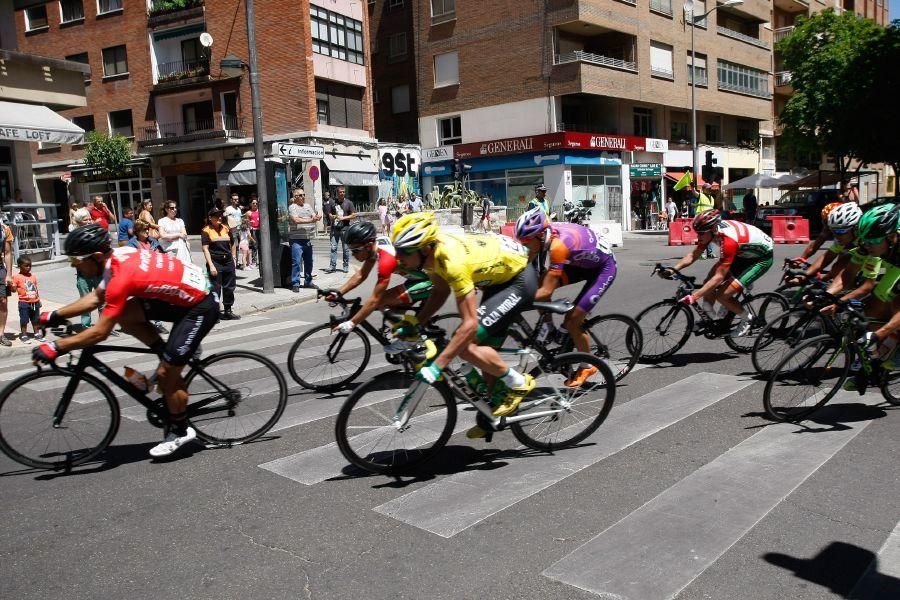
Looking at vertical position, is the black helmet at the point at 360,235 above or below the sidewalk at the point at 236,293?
above

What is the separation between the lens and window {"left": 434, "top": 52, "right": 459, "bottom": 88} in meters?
40.8

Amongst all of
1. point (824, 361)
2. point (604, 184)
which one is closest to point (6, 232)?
Answer: point (824, 361)

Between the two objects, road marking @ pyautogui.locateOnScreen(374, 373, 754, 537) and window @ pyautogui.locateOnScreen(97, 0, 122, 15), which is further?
window @ pyautogui.locateOnScreen(97, 0, 122, 15)

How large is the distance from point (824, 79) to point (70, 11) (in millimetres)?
42598

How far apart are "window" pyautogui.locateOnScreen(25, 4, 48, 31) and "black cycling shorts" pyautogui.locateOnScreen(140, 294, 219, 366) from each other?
4472 centimetres

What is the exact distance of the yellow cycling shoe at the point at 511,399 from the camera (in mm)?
Answer: 5020

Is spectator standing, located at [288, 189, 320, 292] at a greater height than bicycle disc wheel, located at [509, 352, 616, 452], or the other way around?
spectator standing, located at [288, 189, 320, 292]

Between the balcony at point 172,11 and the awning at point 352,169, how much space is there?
10428 mm

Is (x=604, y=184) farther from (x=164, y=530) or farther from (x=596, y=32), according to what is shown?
(x=164, y=530)

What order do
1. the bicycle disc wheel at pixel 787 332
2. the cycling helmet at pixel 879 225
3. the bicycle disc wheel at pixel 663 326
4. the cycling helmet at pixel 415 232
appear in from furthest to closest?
the bicycle disc wheel at pixel 663 326
the bicycle disc wheel at pixel 787 332
the cycling helmet at pixel 879 225
the cycling helmet at pixel 415 232

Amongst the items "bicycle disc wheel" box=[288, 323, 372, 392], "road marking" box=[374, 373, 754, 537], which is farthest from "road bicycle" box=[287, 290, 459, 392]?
"road marking" box=[374, 373, 754, 537]

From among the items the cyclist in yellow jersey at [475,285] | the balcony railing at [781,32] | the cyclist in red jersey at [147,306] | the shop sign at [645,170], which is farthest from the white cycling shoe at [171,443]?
the balcony railing at [781,32]

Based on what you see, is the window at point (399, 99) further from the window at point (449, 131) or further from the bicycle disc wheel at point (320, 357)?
the bicycle disc wheel at point (320, 357)

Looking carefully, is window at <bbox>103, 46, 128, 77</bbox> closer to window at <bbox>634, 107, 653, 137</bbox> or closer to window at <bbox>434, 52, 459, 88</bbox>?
window at <bbox>434, 52, 459, 88</bbox>
